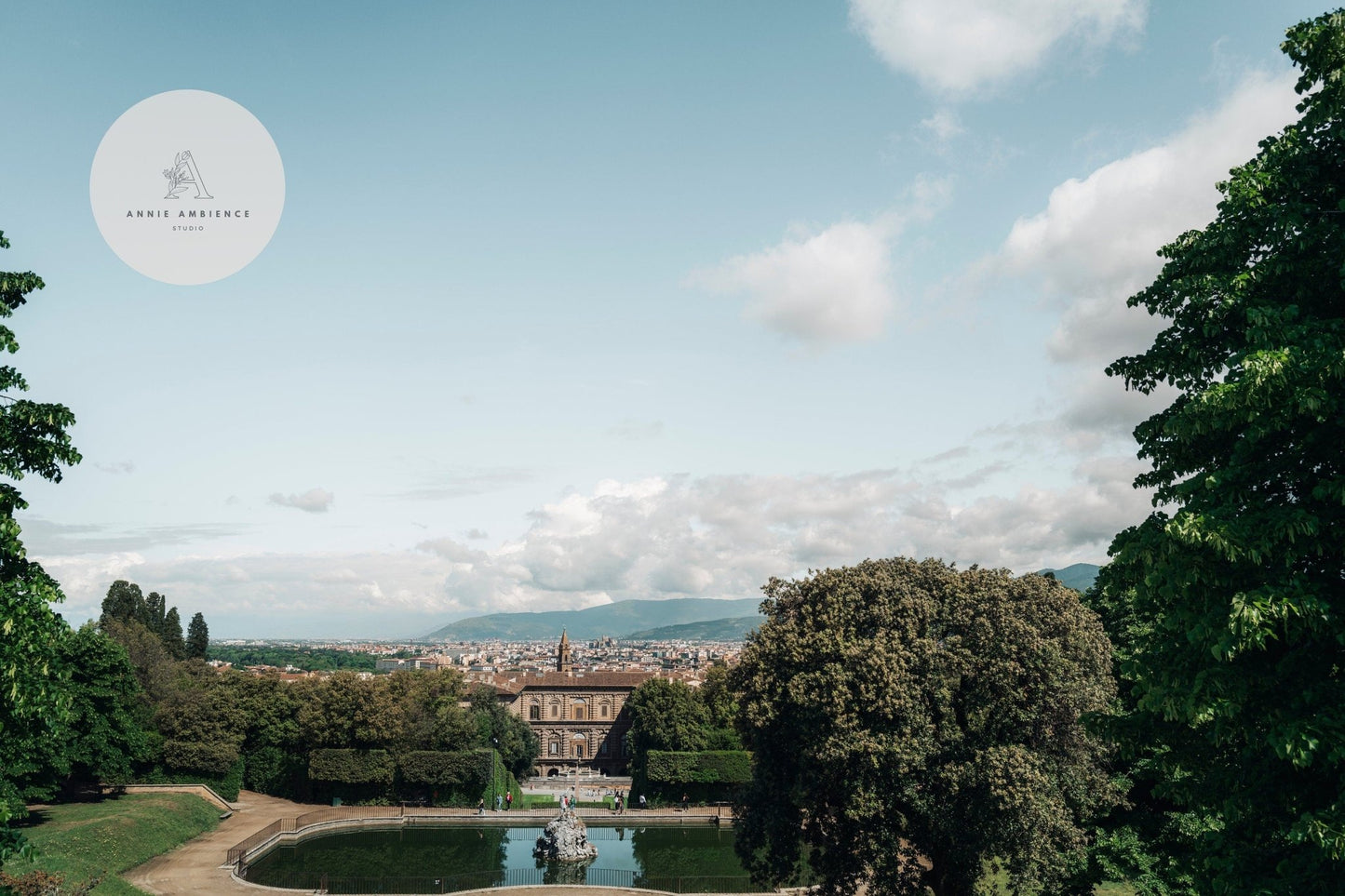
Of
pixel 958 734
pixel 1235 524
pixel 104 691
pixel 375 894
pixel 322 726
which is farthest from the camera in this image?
pixel 322 726

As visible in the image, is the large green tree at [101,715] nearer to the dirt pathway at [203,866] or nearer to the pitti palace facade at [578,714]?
the dirt pathway at [203,866]

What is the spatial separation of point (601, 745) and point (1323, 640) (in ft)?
327

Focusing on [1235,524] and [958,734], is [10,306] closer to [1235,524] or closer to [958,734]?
[1235,524]

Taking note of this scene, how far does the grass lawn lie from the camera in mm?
29297

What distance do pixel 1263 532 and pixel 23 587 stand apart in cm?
1674

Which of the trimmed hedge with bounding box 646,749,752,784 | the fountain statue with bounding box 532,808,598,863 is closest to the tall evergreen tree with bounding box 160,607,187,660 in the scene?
the trimmed hedge with bounding box 646,749,752,784

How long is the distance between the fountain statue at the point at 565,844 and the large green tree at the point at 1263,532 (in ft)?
103

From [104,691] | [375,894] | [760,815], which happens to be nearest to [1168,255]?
[760,815]

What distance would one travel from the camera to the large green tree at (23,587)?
11867mm

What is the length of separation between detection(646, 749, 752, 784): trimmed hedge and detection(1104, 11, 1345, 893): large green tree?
45.4 m

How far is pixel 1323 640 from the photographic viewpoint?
32.6ft

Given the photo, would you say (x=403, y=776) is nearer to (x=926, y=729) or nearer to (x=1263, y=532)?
(x=926, y=729)

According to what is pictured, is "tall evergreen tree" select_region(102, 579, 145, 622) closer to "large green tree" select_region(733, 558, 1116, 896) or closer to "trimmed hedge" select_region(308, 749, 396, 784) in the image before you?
"trimmed hedge" select_region(308, 749, 396, 784)

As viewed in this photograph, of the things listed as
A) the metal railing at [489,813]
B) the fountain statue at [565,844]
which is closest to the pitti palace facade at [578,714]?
the metal railing at [489,813]
